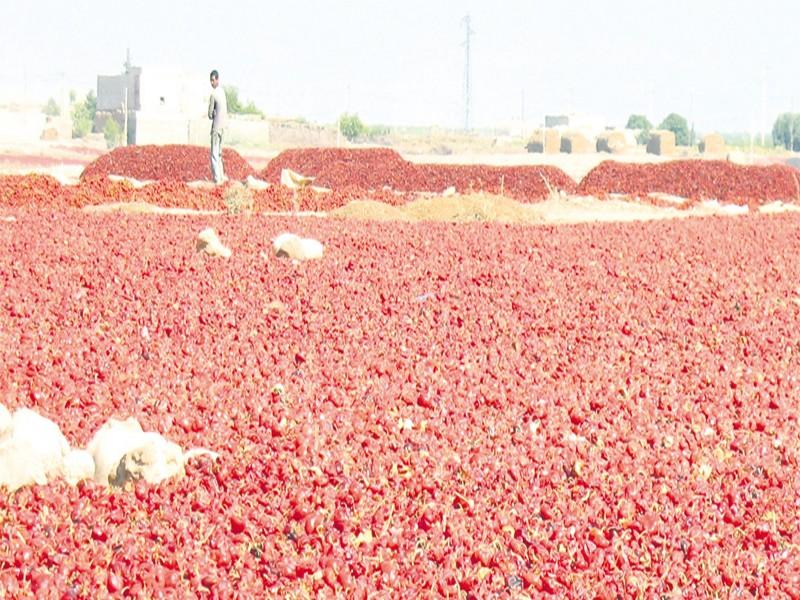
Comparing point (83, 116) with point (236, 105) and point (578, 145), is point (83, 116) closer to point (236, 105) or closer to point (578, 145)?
point (236, 105)

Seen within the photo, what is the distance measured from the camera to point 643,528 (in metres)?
5.56

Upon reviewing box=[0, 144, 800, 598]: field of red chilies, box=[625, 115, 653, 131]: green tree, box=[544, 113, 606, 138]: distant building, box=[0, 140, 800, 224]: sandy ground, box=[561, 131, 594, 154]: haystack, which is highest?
box=[625, 115, 653, 131]: green tree

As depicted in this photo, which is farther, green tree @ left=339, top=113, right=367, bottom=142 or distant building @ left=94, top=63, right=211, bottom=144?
green tree @ left=339, top=113, right=367, bottom=142

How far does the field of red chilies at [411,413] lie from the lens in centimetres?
512

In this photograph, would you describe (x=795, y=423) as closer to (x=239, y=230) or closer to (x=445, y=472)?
(x=445, y=472)

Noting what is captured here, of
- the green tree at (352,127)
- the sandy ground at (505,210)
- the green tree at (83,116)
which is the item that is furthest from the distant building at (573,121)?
the sandy ground at (505,210)

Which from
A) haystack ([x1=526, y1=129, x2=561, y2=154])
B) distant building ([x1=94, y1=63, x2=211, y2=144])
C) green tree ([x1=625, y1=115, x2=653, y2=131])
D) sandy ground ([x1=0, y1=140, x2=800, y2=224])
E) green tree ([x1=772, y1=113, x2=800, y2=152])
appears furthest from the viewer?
green tree ([x1=625, y1=115, x2=653, y2=131])

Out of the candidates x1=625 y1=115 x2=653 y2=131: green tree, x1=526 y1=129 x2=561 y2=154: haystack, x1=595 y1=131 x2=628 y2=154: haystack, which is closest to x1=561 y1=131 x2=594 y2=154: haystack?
x1=526 y1=129 x2=561 y2=154: haystack

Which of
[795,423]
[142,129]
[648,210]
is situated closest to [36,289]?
[795,423]

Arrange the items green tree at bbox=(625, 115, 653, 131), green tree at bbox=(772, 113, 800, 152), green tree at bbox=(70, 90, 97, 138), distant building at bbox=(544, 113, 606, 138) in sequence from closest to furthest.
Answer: green tree at bbox=(70, 90, 97, 138) < distant building at bbox=(544, 113, 606, 138) < green tree at bbox=(772, 113, 800, 152) < green tree at bbox=(625, 115, 653, 131)

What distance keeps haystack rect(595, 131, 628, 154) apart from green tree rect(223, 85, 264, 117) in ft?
112

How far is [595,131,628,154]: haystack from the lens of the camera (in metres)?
63.1

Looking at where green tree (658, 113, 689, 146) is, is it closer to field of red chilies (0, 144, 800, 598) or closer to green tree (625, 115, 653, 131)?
green tree (625, 115, 653, 131)

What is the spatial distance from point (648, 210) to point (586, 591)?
20327 mm
